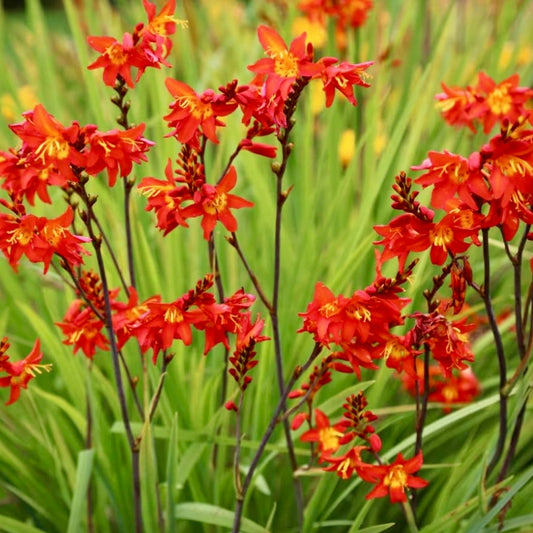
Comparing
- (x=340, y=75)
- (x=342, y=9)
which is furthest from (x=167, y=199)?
(x=342, y=9)

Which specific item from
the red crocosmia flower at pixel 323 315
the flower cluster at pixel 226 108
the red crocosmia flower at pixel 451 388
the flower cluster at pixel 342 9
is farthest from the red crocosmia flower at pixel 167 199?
the flower cluster at pixel 342 9

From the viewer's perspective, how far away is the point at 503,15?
2750 mm

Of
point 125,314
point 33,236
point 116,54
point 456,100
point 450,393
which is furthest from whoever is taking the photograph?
point 450,393

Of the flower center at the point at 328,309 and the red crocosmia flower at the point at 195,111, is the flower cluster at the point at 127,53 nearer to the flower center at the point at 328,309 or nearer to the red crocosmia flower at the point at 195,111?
the red crocosmia flower at the point at 195,111

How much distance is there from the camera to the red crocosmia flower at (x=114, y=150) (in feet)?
3.77

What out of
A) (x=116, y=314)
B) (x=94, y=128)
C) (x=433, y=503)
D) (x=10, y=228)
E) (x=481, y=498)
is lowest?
(x=433, y=503)

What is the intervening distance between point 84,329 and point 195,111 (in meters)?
0.43

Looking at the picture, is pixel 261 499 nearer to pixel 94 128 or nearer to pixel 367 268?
pixel 367 268

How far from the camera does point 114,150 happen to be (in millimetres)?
1171

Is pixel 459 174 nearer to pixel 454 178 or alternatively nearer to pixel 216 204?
pixel 454 178

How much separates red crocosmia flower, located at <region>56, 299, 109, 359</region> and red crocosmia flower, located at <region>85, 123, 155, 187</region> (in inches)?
11.5

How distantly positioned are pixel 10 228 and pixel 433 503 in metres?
1.02

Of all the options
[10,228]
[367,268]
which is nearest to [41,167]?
[10,228]

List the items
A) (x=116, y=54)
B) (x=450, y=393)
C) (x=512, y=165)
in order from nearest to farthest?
(x=512, y=165) < (x=116, y=54) < (x=450, y=393)
